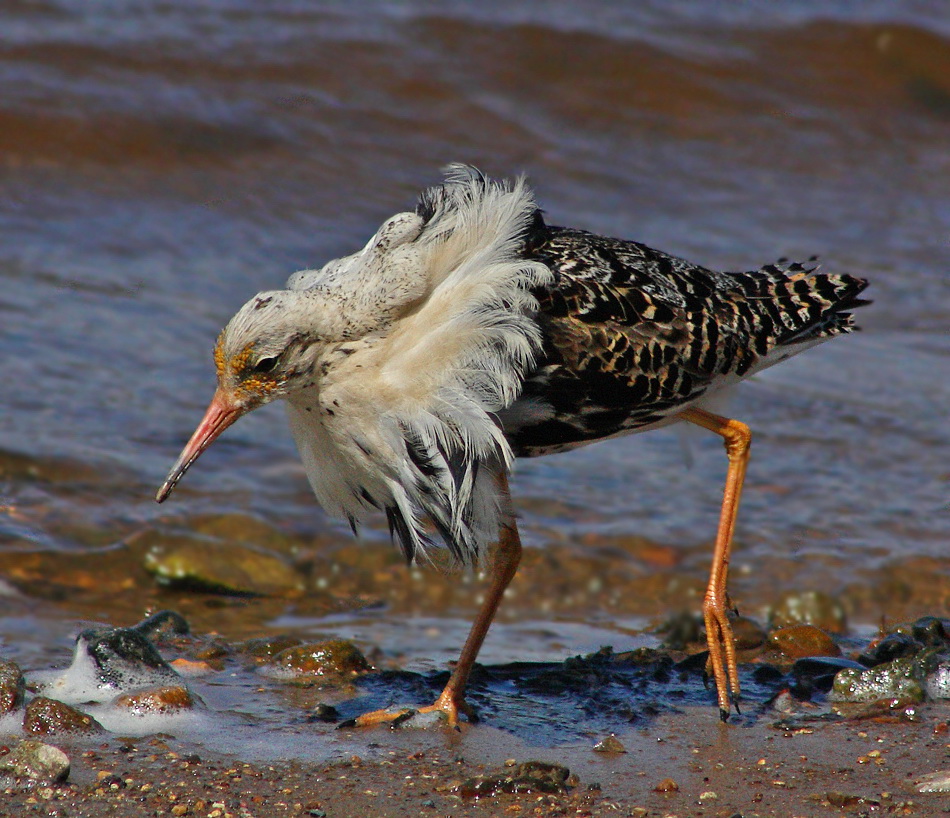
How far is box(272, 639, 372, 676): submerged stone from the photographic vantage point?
590 centimetres

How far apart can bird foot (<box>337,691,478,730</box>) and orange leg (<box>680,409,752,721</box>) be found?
1125 mm

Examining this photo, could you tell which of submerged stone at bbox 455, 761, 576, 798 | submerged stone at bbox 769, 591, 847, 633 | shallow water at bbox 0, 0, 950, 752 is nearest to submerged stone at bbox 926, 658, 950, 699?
submerged stone at bbox 769, 591, 847, 633

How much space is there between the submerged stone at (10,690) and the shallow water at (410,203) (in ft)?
2.77

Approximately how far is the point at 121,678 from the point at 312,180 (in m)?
8.60

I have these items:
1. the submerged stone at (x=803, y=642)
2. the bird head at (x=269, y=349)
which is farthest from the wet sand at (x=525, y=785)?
the bird head at (x=269, y=349)

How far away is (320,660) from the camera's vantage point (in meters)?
5.92

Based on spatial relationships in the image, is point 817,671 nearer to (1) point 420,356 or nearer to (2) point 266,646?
(1) point 420,356

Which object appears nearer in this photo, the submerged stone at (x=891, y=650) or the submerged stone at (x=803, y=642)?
the submerged stone at (x=891, y=650)

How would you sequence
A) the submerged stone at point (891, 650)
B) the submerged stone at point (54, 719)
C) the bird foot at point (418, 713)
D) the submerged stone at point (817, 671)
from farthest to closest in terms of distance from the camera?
the submerged stone at point (891, 650) → the submerged stone at point (817, 671) → the bird foot at point (418, 713) → the submerged stone at point (54, 719)

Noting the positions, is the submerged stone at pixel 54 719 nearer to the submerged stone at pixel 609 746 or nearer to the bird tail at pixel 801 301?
the submerged stone at pixel 609 746

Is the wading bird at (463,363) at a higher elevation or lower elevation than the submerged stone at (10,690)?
higher

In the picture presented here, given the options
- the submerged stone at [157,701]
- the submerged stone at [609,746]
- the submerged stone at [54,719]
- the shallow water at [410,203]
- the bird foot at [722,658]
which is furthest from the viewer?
the shallow water at [410,203]

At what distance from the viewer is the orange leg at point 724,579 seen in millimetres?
5633

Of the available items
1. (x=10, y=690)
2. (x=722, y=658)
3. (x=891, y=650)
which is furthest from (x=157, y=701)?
(x=891, y=650)
